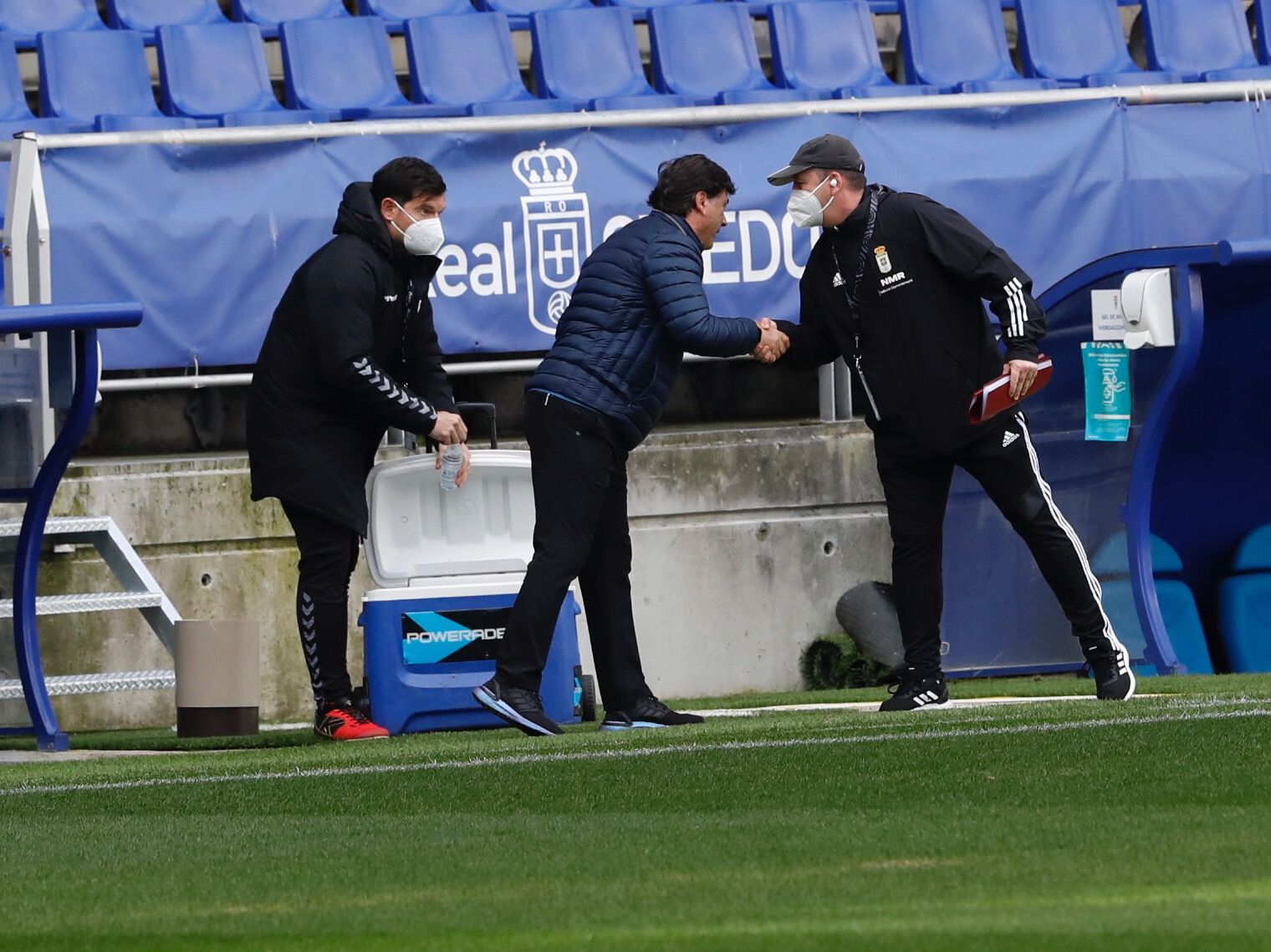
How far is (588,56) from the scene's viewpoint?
1161 cm

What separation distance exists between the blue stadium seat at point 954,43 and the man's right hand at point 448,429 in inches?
207

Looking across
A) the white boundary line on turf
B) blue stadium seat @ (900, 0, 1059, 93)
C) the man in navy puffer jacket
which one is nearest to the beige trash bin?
the man in navy puffer jacket

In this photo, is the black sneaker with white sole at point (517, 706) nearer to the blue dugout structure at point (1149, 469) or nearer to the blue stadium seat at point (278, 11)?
the blue dugout structure at point (1149, 469)

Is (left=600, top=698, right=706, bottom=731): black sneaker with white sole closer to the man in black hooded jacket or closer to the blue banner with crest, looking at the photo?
the man in black hooded jacket

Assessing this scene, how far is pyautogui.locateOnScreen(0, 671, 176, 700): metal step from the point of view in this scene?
27.5 feet

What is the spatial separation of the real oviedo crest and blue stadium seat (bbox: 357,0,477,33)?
2283 millimetres

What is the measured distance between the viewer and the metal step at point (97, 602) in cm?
855

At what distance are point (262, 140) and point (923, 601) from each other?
13.6 feet

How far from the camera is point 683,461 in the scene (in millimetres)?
9984

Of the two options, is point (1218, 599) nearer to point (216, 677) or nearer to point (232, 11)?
point (216, 677)

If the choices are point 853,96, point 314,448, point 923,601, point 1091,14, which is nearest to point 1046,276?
point 853,96

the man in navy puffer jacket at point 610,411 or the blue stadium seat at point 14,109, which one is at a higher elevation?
the blue stadium seat at point 14,109

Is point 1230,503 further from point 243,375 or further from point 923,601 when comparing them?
point 243,375

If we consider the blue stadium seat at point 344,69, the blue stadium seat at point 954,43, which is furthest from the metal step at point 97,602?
the blue stadium seat at point 954,43
